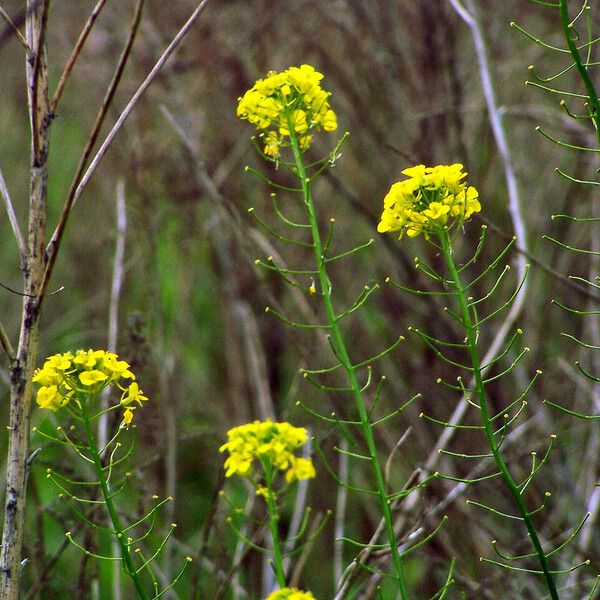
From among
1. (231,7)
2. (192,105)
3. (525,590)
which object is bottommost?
(525,590)

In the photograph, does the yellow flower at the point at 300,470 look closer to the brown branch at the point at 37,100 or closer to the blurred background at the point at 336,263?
the brown branch at the point at 37,100

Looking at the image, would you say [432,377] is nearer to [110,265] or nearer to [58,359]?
[110,265]

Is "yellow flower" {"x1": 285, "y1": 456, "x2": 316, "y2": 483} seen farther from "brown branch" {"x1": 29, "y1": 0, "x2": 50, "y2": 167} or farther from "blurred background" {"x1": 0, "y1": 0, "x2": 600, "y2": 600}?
"blurred background" {"x1": 0, "y1": 0, "x2": 600, "y2": 600}

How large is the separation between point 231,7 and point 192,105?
1.85 ft

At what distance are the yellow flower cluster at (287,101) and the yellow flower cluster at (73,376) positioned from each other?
0.51m

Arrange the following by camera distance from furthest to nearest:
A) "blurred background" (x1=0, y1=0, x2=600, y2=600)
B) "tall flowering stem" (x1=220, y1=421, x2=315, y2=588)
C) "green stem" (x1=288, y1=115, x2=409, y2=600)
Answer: "blurred background" (x1=0, y1=0, x2=600, y2=600) → "green stem" (x1=288, y1=115, x2=409, y2=600) → "tall flowering stem" (x1=220, y1=421, x2=315, y2=588)

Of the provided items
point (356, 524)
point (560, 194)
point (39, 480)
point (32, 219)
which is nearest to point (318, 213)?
point (560, 194)

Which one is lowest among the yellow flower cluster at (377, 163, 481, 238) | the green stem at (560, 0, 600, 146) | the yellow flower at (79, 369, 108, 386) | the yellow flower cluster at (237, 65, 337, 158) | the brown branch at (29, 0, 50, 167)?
the yellow flower at (79, 369, 108, 386)

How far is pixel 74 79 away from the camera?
5.75m

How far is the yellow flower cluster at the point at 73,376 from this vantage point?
1.47 metres

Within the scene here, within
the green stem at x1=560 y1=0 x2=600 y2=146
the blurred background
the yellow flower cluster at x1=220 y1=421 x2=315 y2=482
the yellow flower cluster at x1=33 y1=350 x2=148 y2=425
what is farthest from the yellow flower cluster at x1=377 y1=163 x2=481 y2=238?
the blurred background

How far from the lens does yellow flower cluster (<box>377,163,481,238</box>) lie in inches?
60.1

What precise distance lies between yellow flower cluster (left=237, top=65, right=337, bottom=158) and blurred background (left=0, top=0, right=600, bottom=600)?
1835 mm

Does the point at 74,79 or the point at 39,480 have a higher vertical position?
the point at 74,79
